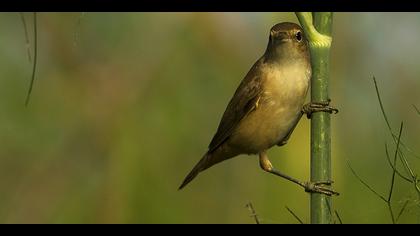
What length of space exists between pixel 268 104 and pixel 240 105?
230 millimetres

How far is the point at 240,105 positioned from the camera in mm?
3828

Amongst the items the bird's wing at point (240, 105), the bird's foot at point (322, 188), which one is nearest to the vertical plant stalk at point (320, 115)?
the bird's foot at point (322, 188)

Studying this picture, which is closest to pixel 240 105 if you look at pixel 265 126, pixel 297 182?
pixel 265 126

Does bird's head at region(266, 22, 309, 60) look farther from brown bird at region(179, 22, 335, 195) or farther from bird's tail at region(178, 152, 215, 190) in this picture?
bird's tail at region(178, 152, 215, 190)

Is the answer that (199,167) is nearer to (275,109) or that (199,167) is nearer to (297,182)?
(275,109)

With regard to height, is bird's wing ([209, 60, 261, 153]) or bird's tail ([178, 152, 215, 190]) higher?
bird's wing ([209, 60, 261, 153])

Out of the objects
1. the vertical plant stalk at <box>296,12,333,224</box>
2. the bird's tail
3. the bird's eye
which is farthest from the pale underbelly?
the vertical plant stalk at <box>296,12,333,224</box>

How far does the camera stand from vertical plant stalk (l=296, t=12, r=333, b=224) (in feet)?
6.19

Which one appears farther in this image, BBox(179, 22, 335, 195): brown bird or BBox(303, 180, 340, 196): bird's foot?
BBox(179, 22, 335, 195): brown bird

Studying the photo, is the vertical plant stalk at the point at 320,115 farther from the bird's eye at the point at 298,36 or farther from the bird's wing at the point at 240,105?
the bird's wing at the point at 240,105

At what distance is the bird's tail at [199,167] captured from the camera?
373 cm
